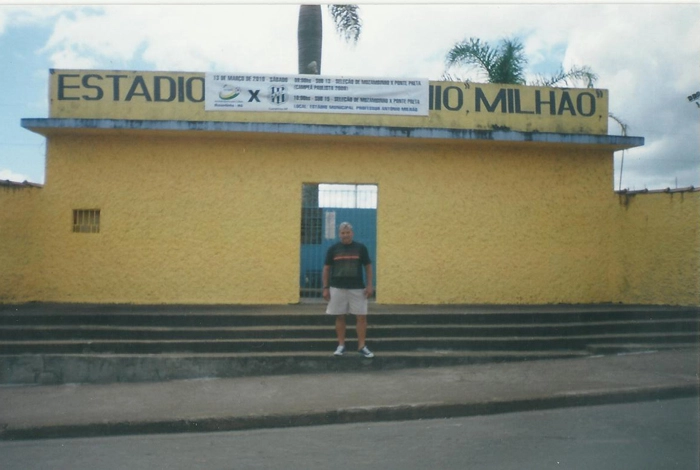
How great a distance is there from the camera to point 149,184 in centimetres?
986

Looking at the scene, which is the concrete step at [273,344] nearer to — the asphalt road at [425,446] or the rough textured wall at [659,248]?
the rough textured wall at [659,248]

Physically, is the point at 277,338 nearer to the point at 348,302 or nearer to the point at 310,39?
the point at 348,302

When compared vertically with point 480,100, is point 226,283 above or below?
below

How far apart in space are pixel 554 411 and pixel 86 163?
750 centimetres

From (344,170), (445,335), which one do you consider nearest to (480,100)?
(344,170)

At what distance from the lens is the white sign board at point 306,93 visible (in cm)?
981

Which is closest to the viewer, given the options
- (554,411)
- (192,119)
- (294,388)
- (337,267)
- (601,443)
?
(601,443)

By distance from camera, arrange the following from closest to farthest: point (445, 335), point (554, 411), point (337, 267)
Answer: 1. point (554, 411)
2. point (337, 267)
3. point (445, 335)

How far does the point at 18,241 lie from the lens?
31.7 ft

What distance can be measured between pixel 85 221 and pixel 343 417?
5856 millimetres

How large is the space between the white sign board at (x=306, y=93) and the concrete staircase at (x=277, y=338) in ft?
10.00

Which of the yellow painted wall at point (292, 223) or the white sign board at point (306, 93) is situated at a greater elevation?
the white sign board at point (306, 93)

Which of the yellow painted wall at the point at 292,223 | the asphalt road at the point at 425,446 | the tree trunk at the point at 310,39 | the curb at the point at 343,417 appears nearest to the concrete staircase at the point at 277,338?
the yellow painted wall at the point at 292,223

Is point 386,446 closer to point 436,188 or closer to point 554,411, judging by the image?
point 554,411
